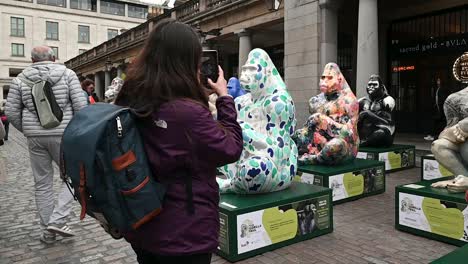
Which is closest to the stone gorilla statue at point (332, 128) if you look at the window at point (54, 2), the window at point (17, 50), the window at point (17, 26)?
the window at point (17, 50)

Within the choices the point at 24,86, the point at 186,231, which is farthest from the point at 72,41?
the point at 186,231

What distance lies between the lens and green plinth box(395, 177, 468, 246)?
4.31 m

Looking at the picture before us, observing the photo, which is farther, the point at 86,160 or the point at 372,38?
the point at 372,38

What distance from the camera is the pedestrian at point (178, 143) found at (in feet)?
5.60

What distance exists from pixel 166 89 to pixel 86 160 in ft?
1.42

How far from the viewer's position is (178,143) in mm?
1709

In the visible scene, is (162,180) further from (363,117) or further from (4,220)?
(363,117)

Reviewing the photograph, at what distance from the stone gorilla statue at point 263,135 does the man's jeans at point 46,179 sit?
1.78 meters

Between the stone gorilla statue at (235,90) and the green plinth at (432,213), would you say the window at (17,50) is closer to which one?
the stone gorilla statue at (235,90)

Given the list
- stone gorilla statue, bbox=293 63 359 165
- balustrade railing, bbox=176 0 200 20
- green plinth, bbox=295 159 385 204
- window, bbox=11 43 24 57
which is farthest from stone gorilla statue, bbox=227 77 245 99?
window, bbox=11 43 24 57

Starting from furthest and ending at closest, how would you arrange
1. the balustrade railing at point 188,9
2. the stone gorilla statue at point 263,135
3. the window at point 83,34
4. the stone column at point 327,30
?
the window at point 83,34, the balustrade railing at point 188,9, the stone column at point 327,30, the stone gorilla statue at point 263,135

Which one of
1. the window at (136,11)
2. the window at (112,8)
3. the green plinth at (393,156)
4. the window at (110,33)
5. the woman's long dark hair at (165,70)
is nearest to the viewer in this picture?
the woman's long dark hair at (165,70)

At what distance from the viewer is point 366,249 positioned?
14.1ft

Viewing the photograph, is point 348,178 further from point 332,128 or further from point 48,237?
point 48,237
